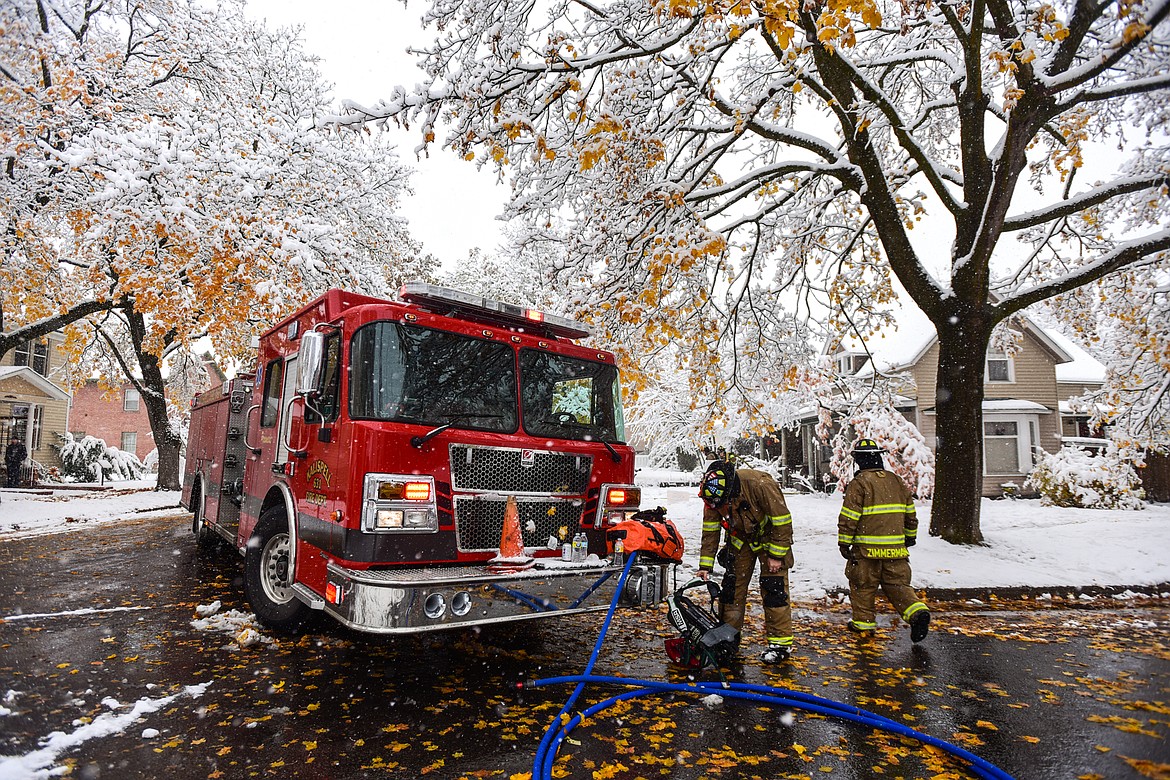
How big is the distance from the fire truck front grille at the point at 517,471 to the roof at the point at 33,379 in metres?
28.8

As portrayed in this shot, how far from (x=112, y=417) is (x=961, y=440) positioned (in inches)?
1823

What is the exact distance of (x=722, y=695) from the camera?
13.9 ft

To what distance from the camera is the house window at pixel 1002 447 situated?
846 inches

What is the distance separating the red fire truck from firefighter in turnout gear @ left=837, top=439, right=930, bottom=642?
78.2 inches

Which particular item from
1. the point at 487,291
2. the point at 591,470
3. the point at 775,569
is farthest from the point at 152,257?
the point at 487,291

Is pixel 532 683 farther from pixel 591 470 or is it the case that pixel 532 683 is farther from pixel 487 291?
pixel 487 291

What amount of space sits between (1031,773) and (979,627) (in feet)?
11.4

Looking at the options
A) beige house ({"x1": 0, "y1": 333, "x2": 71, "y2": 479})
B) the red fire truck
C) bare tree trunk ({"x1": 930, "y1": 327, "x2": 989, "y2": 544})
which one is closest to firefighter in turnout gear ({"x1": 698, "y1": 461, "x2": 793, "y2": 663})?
the red fire truck

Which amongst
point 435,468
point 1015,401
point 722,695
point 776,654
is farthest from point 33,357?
point 1015,401

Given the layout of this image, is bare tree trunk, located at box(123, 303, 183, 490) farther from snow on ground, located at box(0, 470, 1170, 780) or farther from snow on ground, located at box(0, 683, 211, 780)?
snow on ground, located at box(0, 683, 211, 780)

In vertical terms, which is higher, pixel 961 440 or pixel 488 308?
pixel 488 308

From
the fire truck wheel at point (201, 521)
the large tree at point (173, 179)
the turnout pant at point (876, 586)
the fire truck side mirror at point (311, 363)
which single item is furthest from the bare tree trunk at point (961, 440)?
the fire truck wheel at point (201, 521)

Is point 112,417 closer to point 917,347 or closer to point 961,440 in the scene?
point 917,347

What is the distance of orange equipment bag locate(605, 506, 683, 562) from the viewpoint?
4.74 meters
